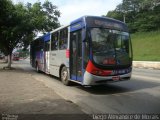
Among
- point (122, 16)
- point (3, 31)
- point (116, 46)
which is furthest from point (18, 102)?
point (122, 16)

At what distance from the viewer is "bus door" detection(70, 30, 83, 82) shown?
36.7 feet

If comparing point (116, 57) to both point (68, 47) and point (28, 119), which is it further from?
point (28, 119)

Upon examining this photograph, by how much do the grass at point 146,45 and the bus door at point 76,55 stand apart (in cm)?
3259

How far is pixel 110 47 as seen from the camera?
10.7 metres

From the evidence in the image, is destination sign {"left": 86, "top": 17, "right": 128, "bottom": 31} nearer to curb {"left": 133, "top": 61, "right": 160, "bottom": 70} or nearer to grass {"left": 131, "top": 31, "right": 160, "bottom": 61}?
curb {"left": 133, "top": 61, "right": 160, "bottom": 70}

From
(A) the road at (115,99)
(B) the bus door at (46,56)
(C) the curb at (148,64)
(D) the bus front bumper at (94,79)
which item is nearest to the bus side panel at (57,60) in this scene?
(B) the bus door at (46,56)

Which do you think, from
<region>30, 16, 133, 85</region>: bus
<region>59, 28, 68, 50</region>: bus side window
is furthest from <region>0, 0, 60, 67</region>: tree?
<region>30, 16, 133, 85</region>: bus

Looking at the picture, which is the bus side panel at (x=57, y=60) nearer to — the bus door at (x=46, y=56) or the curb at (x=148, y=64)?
the bus door at (x=46, y=56)

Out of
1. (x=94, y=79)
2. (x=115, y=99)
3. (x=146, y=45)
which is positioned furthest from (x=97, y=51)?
(x=146, y=45)

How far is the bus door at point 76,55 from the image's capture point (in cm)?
1118

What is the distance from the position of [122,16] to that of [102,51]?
69646 millimetres

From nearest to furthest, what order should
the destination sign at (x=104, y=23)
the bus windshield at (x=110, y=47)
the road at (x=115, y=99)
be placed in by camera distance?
the road at (x=115, y=99) → the bus windshield at (x=110, y=47) → the destination sign at (x=104, y=23)

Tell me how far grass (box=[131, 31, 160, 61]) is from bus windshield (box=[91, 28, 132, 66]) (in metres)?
32.8

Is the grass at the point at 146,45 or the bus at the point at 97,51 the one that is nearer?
the bus at the point at 97,51
